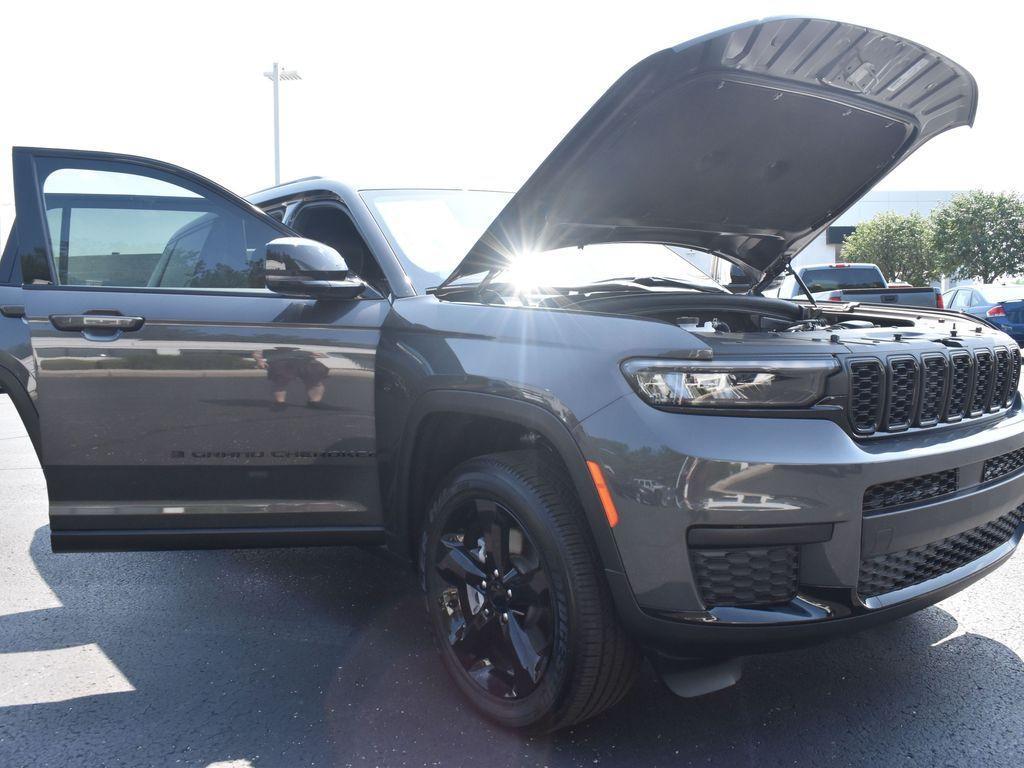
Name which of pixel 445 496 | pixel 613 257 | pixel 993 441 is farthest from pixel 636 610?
pixel 613 257

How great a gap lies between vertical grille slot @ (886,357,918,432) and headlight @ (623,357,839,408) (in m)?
0.28

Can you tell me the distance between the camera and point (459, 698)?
300 cm

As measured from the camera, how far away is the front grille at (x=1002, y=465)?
271cm

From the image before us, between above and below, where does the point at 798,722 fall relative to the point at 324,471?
below

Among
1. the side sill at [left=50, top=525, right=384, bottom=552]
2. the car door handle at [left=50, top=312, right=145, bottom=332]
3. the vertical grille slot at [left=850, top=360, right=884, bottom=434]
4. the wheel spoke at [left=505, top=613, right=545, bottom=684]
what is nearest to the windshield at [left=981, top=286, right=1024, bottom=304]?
the vertical grille slot at [left=850, top=360, right=884, bottom=434]

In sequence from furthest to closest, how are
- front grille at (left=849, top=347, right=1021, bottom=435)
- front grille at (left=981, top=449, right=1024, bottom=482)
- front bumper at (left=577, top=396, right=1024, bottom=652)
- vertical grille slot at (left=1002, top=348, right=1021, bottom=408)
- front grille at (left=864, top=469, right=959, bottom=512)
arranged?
1. vertical grille slot at (left=1002, top=348, right=1021, bottom=408)
2. front grille at (left=981, top=449, right=1024, bottom=482)
3. front grille at (left=849, top=347, right=1021, bottom=435)
4. front grille at (left=864, top=469, right=959, bottom=512)
5. front bumper at (left=577, top=396, right=1024, bottom=652)

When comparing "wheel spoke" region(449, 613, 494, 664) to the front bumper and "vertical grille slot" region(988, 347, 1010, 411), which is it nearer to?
the front bumper

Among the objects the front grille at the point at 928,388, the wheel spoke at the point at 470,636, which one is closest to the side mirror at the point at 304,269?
the wheel spoke at the point at 470,636

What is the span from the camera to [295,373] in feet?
10.4

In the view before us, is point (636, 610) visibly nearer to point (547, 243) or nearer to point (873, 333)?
point (873, 333)

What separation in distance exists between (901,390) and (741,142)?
136 cm

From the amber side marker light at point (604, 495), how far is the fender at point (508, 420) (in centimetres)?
2

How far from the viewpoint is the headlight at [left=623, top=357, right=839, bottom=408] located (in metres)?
2.28

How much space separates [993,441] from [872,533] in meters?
0.71
